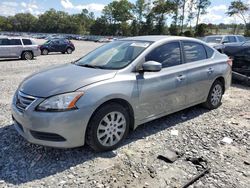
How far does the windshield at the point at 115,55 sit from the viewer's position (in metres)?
4.10

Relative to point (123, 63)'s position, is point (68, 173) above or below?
below

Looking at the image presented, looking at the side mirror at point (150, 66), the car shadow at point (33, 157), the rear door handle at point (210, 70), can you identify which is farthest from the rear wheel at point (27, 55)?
the side mirror at point (150, 66)

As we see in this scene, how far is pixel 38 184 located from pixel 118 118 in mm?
1366

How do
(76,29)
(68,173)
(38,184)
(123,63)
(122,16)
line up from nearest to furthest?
(38,184)
(68,173)
(123,63)
(122,16)
(76,29)

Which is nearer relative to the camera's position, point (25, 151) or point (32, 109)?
point (32, 109)

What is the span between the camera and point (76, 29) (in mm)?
99812

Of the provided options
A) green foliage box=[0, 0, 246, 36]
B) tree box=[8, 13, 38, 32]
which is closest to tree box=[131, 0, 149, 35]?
green foliage box=[0, 0, 246, 36]

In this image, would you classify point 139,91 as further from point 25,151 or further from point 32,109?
point 25,151

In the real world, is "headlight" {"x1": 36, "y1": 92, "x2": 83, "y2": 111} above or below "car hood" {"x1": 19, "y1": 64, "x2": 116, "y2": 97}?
below

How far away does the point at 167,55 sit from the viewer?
4.53 metres

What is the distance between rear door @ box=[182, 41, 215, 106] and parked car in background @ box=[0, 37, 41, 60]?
13.7m

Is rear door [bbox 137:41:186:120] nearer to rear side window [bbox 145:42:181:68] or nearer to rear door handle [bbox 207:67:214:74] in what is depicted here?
rear side window [bbox 145:42:181:68]

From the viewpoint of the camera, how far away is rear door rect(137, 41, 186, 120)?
4023 mm

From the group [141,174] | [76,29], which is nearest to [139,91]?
[141,174]
